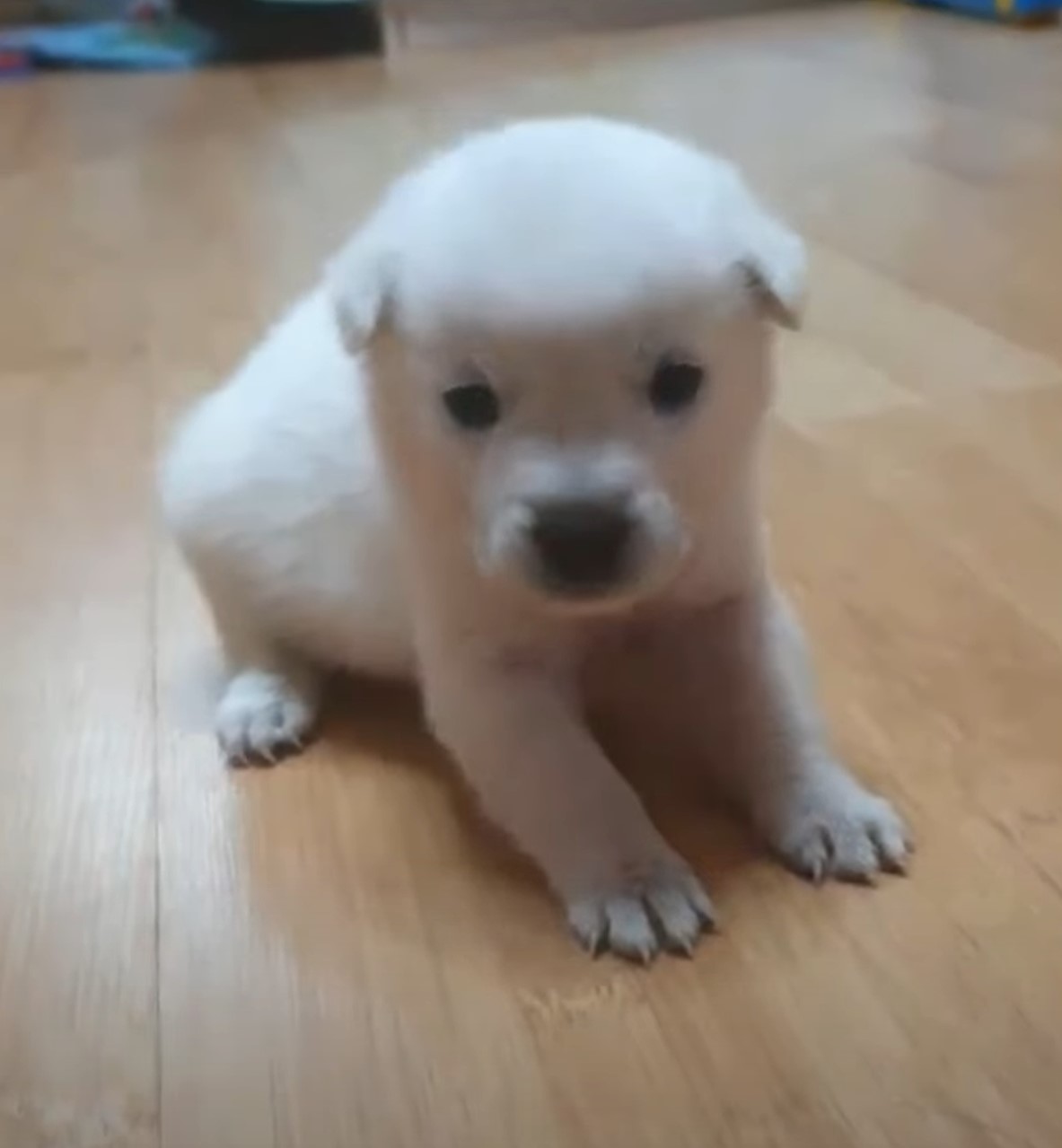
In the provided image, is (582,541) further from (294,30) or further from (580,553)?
(294,30)

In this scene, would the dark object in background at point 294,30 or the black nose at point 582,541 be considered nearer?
the black nose at point 582,541

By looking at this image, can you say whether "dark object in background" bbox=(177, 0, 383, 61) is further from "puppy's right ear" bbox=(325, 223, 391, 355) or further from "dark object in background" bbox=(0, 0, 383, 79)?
"puppy's right ear" bbox=(325, 223, 391, 355)

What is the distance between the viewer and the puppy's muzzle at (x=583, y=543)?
3.50 ft

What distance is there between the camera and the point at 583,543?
1076 millimetres

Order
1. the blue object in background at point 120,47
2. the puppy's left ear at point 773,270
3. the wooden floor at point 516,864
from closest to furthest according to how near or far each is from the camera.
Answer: the wooden floor at point 516,864
the puppy's left ear at point 773,270
the blue object in background at point 120,47

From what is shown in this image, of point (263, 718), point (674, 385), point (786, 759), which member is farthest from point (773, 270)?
point (263, 718)

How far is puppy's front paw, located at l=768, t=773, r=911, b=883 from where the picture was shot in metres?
1.20

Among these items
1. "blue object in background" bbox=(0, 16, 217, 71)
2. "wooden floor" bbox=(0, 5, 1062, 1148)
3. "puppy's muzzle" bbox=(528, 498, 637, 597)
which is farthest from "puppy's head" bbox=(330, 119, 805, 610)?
"blue object in background" bbox=(0, 16, 217, 71)

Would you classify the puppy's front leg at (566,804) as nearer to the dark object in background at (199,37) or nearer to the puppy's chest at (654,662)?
the puppy's chest at (654,662)

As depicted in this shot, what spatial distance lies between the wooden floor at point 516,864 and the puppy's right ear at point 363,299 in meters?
0.33

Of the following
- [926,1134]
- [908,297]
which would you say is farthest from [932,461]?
[926,1134]

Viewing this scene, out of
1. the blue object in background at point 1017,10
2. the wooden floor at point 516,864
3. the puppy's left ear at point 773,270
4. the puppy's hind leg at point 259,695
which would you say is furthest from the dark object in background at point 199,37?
the puppy's left ear at point 773,270

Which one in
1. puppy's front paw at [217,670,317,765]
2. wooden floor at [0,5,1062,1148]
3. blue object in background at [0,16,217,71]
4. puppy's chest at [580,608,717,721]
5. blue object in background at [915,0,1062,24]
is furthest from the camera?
blue object in background at [0,16,217,71]

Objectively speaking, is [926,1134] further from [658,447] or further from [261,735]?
[261,735]
